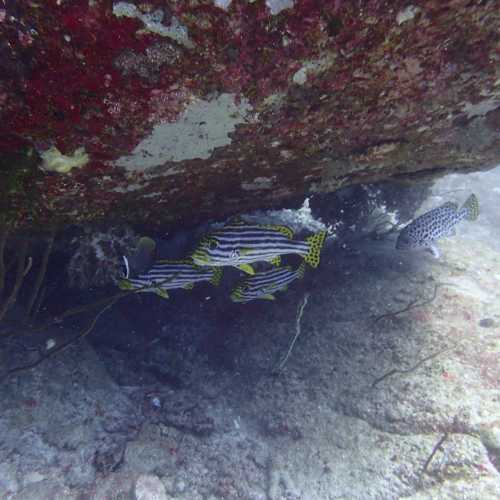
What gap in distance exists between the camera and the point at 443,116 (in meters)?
2.87

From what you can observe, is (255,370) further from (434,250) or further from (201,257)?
(434,250)

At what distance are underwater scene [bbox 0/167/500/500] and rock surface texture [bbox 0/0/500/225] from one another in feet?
2.15

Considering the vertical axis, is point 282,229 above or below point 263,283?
above

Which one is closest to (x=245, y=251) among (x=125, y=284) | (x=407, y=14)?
(x=125, y=284)

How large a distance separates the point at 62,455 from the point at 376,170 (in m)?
3.97

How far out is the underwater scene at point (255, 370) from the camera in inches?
127

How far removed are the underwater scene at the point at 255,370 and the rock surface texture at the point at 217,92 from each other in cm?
66

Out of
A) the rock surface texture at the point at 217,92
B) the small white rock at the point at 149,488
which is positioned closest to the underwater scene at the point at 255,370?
the small white rock at the point at 149,488

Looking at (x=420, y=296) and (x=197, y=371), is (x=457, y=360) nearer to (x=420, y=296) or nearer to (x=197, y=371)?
(x=420, y=296)

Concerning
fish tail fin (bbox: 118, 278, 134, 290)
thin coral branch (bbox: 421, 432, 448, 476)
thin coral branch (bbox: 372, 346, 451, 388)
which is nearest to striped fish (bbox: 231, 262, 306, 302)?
fish tail fin (bbox: 118, 278, 134, 290)

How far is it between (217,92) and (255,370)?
3809 millimetres

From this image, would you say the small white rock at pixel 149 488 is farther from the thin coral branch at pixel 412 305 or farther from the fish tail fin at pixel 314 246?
the thin coral branch at pixel 412 305

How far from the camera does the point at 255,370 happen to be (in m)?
4.89

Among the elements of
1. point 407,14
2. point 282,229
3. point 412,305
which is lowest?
point 412,305
